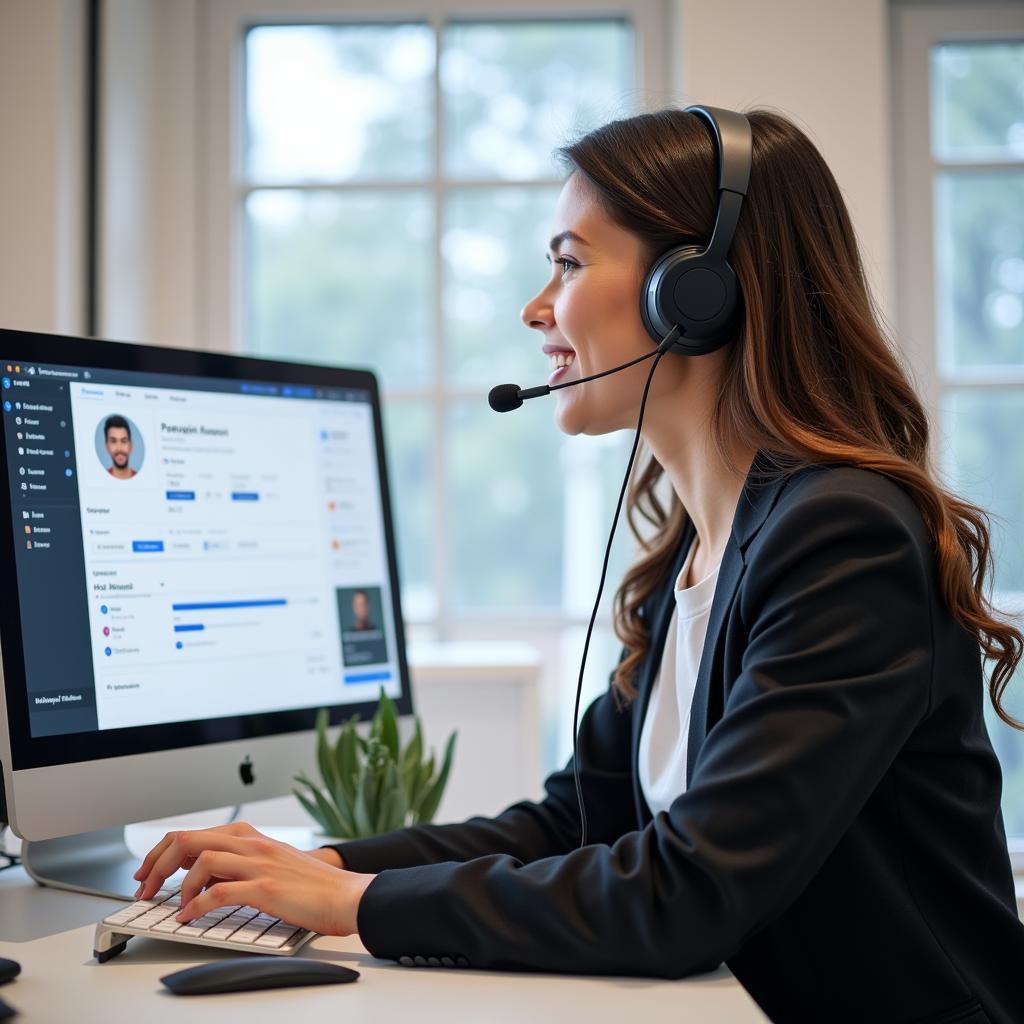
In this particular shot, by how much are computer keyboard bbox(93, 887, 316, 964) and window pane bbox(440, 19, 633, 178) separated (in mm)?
1867

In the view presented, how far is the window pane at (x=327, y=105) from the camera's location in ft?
7.72

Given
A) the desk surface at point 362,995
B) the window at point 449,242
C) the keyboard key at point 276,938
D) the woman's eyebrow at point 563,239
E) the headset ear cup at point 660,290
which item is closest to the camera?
the desk surface at point 362,995

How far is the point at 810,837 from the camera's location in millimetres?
730

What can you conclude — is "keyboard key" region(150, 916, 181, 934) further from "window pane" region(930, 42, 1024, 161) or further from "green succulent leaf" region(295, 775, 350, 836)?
"window pane" region(930, 42, 1024, 161)

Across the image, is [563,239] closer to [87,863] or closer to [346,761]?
[346,761]

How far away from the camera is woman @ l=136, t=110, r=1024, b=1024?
29.0 inches

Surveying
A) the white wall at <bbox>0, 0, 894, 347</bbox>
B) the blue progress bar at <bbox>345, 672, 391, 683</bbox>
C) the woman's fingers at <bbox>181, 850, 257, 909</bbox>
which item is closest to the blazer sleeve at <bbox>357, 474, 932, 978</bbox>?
the woman's fingers at <bbox>181, 850, 257, 909</bbox>

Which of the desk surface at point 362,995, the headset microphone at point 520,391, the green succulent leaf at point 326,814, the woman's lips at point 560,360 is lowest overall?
the green succulent leaf at point 326,814

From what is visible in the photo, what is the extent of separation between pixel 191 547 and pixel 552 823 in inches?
19.2

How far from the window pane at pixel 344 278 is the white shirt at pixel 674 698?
1.34 metres

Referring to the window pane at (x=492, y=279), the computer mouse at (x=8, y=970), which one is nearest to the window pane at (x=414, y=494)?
the window pane at (x=492, y=279)

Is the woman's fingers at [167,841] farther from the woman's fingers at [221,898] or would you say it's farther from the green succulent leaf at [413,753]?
the green succulent leaf at [413,753]

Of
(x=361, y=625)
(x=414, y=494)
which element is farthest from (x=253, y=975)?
(x=414, y=494)

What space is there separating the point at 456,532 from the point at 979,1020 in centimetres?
167
